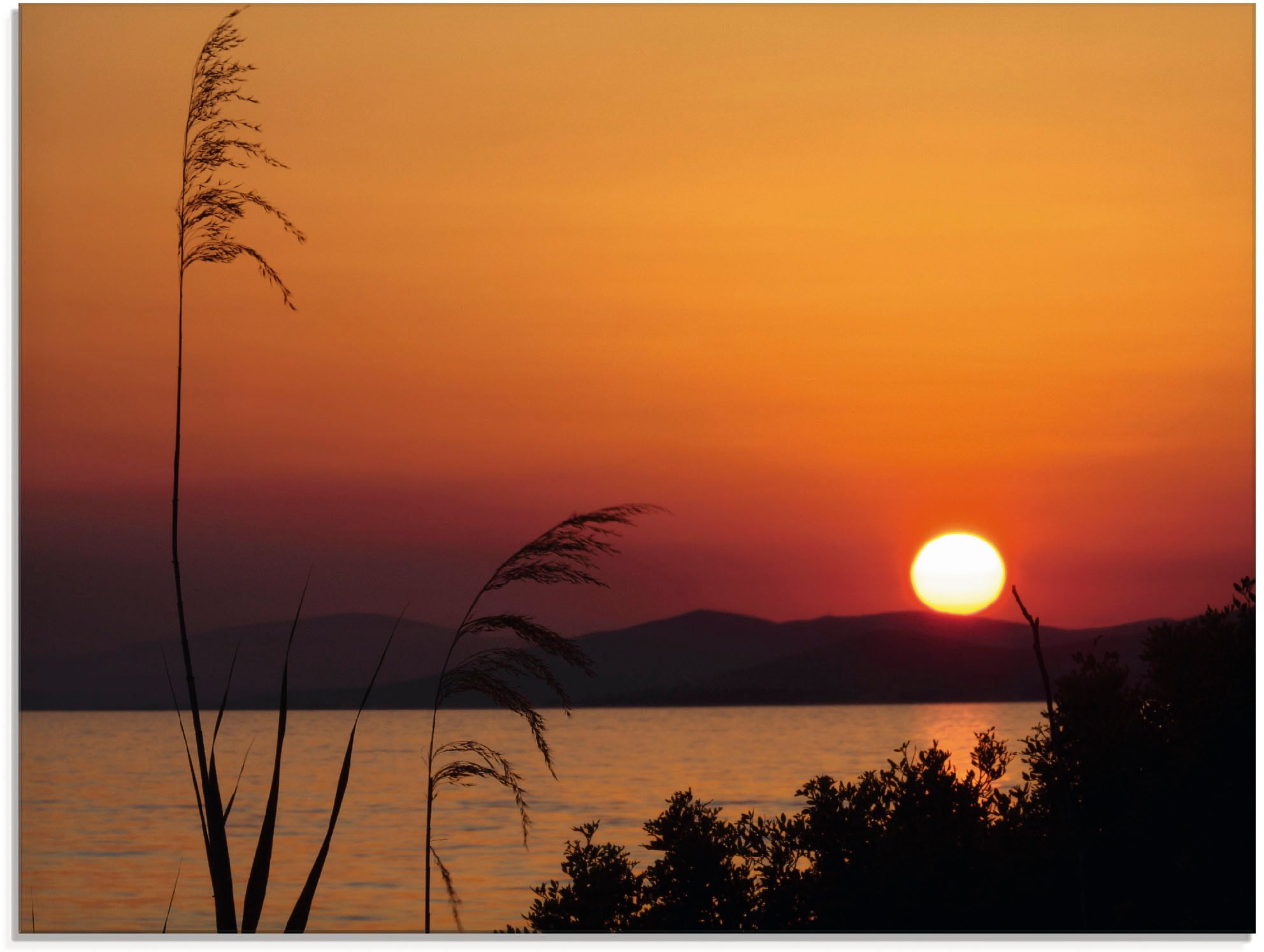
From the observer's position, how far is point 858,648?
391 inches

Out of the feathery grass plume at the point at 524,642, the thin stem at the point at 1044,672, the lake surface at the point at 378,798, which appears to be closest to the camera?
the feathery grass plume at the point at 524,642

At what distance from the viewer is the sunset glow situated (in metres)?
6.59

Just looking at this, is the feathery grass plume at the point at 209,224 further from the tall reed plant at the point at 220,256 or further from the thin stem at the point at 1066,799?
the thin stem at the point at 1066,799

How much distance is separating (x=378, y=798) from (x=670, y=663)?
8.39 feet

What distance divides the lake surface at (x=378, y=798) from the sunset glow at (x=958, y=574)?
5.23ft

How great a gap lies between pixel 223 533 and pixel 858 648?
578 centimetres

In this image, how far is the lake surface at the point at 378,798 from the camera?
13.7 feet

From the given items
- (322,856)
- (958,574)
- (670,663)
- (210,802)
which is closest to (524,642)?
(322,856)

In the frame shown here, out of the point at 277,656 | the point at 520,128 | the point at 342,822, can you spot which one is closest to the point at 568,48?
the point at 520,128

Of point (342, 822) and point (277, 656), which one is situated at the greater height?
point (277, 656)

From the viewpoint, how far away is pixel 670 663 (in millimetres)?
10266

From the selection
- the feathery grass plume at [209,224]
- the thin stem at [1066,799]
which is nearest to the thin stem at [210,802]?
the feathery grass plume at [209,224]

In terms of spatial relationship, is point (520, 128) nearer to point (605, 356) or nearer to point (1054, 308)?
point (605, 356)

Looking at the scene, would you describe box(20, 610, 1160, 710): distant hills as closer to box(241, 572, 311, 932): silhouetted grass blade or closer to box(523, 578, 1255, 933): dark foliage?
box(523, 578, 1255, 933): dark foliage
